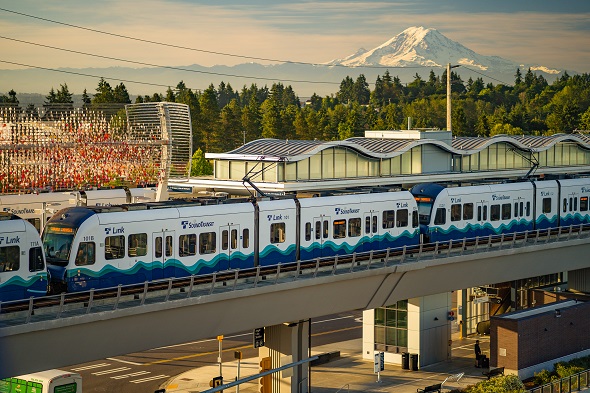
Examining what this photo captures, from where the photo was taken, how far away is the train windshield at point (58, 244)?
3250cm

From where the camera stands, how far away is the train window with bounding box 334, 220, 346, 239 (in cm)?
4222

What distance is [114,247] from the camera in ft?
110

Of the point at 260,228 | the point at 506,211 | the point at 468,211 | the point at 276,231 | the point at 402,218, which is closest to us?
the point at 260,228

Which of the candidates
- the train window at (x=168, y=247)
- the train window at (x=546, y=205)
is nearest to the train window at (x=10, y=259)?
the train window at (x=168, y=247)

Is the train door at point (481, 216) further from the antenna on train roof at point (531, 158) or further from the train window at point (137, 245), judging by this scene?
the train window at point (137, 245)

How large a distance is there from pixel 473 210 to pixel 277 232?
45.1 ft

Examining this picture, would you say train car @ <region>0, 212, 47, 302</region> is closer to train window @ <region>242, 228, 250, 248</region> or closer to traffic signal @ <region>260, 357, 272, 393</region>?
train window @ <region>242, 228, 250, 248</region>

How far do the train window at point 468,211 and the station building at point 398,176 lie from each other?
2.75 meters

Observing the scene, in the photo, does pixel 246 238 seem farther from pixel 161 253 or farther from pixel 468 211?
pixel 468 211

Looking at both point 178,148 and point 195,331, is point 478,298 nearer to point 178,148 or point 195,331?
point 178,148

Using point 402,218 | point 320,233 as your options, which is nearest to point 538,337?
point 402,218

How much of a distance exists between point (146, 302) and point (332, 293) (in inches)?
356

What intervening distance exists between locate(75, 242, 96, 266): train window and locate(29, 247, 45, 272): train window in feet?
5.51

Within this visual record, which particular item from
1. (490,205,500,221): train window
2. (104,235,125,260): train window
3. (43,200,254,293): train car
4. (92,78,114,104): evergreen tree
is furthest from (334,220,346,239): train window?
(92,78,114,104): evergreen tree
